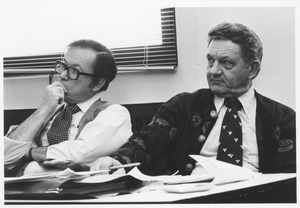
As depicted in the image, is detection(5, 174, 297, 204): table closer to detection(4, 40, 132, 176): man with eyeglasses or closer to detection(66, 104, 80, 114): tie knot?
detection(4, 40, 132, 176): man with eyeglasses

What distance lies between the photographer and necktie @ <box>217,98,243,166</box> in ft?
4.95

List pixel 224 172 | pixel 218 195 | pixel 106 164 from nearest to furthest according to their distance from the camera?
pixel 218 195 < pixel 224 172 < pixel 106 164

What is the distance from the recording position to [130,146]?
1552mm

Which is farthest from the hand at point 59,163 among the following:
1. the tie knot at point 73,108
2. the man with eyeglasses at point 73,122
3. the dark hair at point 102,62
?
the dark hair at point 102,62

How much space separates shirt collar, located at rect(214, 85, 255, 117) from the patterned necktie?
546 millimetres

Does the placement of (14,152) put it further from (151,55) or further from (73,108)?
(151,55)

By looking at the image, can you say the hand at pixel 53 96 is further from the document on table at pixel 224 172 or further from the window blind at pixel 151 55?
the document on table at pixel 224 172

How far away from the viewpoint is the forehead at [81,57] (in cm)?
163

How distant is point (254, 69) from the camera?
1.59 meters

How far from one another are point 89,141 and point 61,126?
141mm

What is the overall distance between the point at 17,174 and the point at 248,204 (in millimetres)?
858

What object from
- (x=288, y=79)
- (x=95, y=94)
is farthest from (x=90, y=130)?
(x=288, y=79)

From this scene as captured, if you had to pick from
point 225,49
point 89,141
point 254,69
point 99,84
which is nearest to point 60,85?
point 99,84

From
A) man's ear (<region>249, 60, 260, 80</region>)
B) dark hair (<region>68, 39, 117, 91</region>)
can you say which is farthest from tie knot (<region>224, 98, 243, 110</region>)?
dark hair (<region>68, 39, 117, 91</region>)
